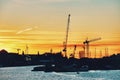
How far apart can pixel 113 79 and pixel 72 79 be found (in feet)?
46.0

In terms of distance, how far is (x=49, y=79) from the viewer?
474ft

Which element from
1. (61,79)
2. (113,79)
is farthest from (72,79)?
(113,79)

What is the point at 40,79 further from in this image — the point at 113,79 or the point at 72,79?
the point at 113,79

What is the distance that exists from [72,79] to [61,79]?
4813 millimetres

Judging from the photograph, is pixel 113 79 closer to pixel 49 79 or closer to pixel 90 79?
pixel 90 79

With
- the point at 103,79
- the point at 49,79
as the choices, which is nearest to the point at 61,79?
the point at 49,79

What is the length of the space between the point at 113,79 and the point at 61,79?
60.6 ft

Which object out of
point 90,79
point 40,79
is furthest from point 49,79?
point 90,79

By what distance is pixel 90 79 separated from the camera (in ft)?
486

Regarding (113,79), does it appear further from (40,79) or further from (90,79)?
(40,79)

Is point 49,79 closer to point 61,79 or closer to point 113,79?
point 61,79

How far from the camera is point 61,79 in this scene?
5674 inches

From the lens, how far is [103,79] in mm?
149750

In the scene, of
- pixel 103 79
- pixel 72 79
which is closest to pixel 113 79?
pixel 103 79
